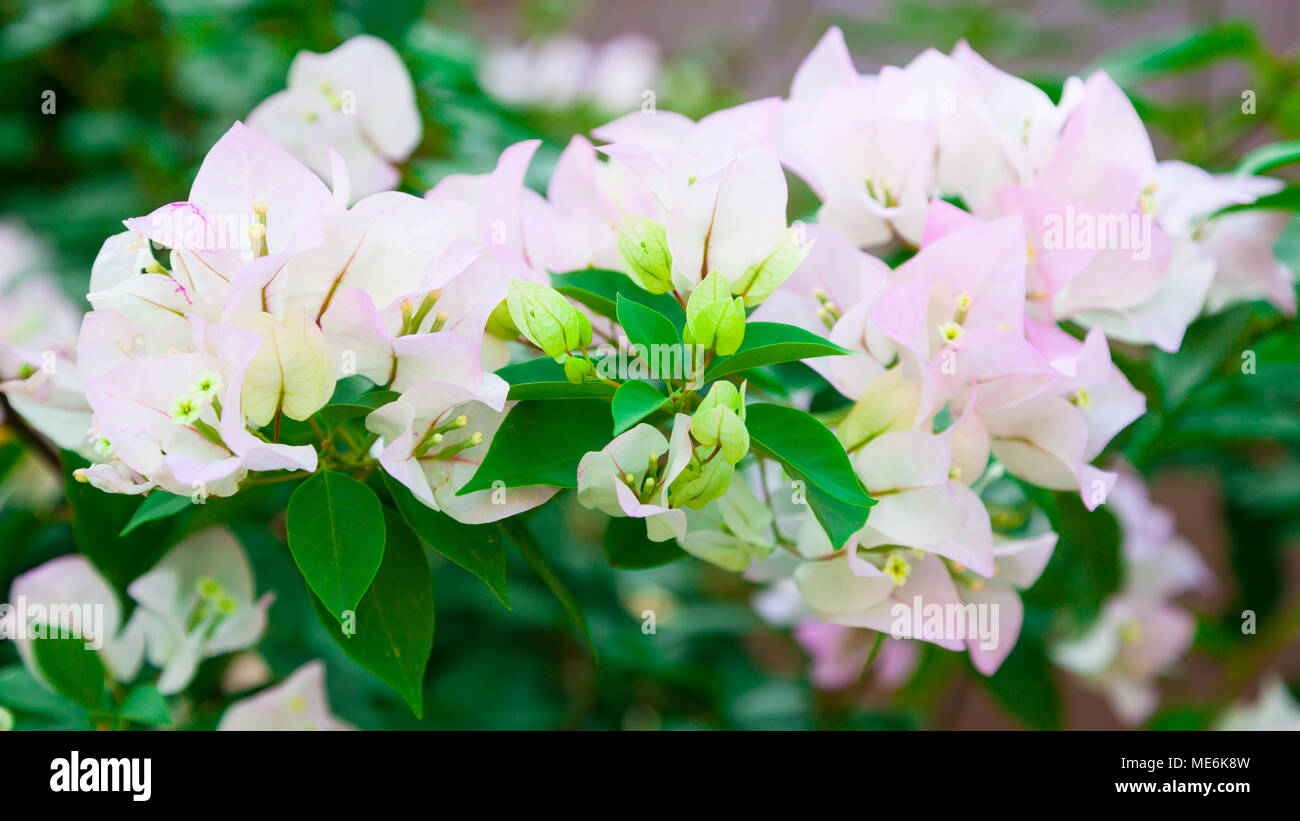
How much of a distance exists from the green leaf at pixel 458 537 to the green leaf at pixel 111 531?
16 cm

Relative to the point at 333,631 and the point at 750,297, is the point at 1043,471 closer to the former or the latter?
the point at 750,297

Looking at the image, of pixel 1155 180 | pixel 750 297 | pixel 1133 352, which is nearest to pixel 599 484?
pixel 750 297

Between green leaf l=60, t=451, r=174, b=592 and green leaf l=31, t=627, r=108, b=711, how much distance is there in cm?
4

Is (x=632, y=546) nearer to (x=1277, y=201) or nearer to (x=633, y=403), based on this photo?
(x=633, y=403)

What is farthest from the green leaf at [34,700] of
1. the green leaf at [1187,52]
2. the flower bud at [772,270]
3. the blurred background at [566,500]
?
the green leaf at [1187,52]

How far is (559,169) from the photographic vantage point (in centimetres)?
48

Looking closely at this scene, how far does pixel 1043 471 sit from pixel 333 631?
0.31 metres

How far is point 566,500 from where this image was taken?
0.46m

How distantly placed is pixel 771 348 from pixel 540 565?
0.13 m

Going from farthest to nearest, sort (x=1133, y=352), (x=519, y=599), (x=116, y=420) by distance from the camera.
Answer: (x=519, y=599) < (x=1133, y=352) < (x=116, y=420)

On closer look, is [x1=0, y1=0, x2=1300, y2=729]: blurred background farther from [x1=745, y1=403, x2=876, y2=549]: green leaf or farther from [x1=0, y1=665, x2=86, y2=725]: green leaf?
[x1=745, y1=403, x2=876, y2=549]: green leaf

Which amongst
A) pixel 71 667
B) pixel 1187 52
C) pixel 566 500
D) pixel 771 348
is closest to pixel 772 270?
pixel 771 348

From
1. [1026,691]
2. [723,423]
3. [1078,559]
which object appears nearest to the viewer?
[723,423]

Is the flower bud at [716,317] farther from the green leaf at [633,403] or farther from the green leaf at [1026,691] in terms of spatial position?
the green leaf at [1026,691]
